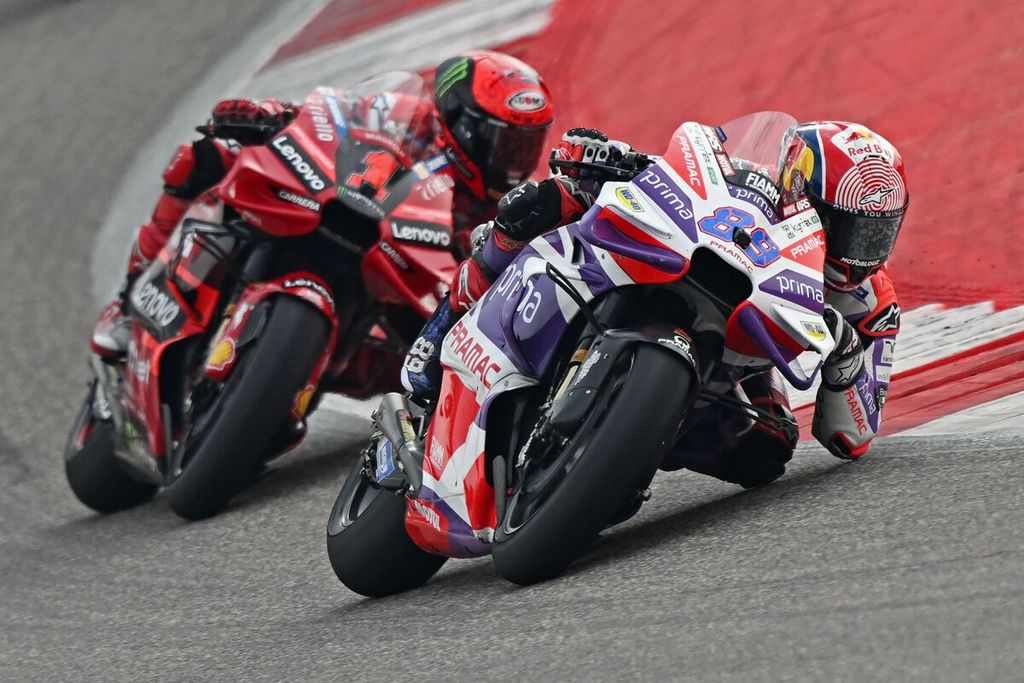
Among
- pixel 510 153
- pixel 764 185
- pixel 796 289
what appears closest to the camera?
pixel 796 289

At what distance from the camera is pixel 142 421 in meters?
7.03

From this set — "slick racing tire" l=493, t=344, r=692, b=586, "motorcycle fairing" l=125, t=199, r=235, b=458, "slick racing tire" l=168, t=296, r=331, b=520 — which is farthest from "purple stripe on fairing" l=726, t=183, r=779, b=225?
"motorcycle fairing" l=125, t=199, r=235, b=458

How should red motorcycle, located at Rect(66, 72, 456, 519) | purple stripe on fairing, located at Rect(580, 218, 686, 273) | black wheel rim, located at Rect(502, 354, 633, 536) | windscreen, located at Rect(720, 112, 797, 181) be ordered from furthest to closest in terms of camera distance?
red motorcycle, located at Rect(66, 72, 456, 519) → windscreen, located at Rect(720, 112, 797, 181) → purple stripe on fairing, located at Rect(580, 218, 686, 273) → black wheel rim, located at Rect(502, 354, 633, 536)

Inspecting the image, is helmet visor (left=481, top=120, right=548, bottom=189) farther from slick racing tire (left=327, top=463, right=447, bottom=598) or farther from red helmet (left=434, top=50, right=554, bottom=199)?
slick racing tire (left=327, top=463, right=447, bottom=598)

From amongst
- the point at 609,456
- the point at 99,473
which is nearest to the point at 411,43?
the point at 99,473

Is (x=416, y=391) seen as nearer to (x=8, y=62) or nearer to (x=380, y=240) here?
(x=380, y=240)

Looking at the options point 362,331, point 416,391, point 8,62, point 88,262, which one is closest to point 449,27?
point 88,262

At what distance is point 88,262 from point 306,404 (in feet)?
16.8

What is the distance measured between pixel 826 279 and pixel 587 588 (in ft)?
4.03

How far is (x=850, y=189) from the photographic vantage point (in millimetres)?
4781

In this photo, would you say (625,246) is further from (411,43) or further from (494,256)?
(411,43)

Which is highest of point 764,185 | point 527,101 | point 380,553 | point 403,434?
point 764,185

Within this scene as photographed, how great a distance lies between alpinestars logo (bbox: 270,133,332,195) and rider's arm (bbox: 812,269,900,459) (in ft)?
7.95

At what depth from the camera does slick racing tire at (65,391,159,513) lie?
A: 764cm
